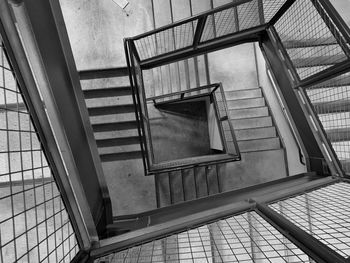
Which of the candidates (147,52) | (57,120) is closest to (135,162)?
(147,52)

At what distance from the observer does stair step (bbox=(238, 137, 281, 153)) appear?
4.32 metres

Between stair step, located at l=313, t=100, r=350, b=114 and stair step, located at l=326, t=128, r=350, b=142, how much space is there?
208mm

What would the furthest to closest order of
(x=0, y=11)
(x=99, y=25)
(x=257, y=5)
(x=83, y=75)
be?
(x=99, y=25) < (x=83, y=75) < (x=257, y=5) < (x=0, y=11)

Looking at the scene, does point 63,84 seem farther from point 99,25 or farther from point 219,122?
point 99,25

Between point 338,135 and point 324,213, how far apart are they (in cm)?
109

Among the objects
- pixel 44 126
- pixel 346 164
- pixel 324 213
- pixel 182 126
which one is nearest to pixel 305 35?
pixel 346 164

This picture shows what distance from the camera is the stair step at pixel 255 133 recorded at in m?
4.45

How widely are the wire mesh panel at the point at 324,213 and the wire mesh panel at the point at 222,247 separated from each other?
0.46ft

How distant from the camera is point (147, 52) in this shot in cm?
452

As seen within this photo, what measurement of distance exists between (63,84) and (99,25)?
15.0 ft

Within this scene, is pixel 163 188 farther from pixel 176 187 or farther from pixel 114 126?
pixel 114 126

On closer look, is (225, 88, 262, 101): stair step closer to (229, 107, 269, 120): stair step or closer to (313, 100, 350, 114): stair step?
(229, 107, 269, 120): stair step

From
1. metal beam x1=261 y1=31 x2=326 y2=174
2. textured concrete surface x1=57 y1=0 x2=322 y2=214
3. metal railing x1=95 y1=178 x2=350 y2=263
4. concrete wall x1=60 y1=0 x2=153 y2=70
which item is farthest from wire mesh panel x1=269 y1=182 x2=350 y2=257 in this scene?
concrete wall x1=60 y1=0 x2=153 y2=70

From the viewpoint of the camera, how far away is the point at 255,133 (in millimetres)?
4527
